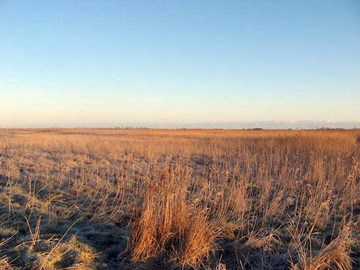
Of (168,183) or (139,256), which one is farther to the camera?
(168,183)

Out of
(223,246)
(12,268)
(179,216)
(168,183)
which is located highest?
(168,183)

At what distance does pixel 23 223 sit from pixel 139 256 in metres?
2.05

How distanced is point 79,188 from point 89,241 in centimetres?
250

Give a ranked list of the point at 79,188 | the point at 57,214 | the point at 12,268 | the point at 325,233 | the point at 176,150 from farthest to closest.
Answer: the point at 176,150, the point at 79,188, the point at 57,214, the point at 325,233, the point at 12,268

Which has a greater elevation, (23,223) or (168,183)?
(168,183)

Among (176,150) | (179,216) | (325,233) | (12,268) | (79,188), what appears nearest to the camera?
(12,268)

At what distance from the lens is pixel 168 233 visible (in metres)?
2.82

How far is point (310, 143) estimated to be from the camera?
1312 centimetres

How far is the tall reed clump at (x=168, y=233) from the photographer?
2.71 metres

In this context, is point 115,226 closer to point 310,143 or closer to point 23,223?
point 23,223

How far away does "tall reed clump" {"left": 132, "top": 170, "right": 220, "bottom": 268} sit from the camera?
8.87 ft

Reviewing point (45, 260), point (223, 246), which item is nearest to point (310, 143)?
point (223, 246)

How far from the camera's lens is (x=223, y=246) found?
10.3 feet

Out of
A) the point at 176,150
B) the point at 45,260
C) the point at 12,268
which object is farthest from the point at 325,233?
the point at 176,150
